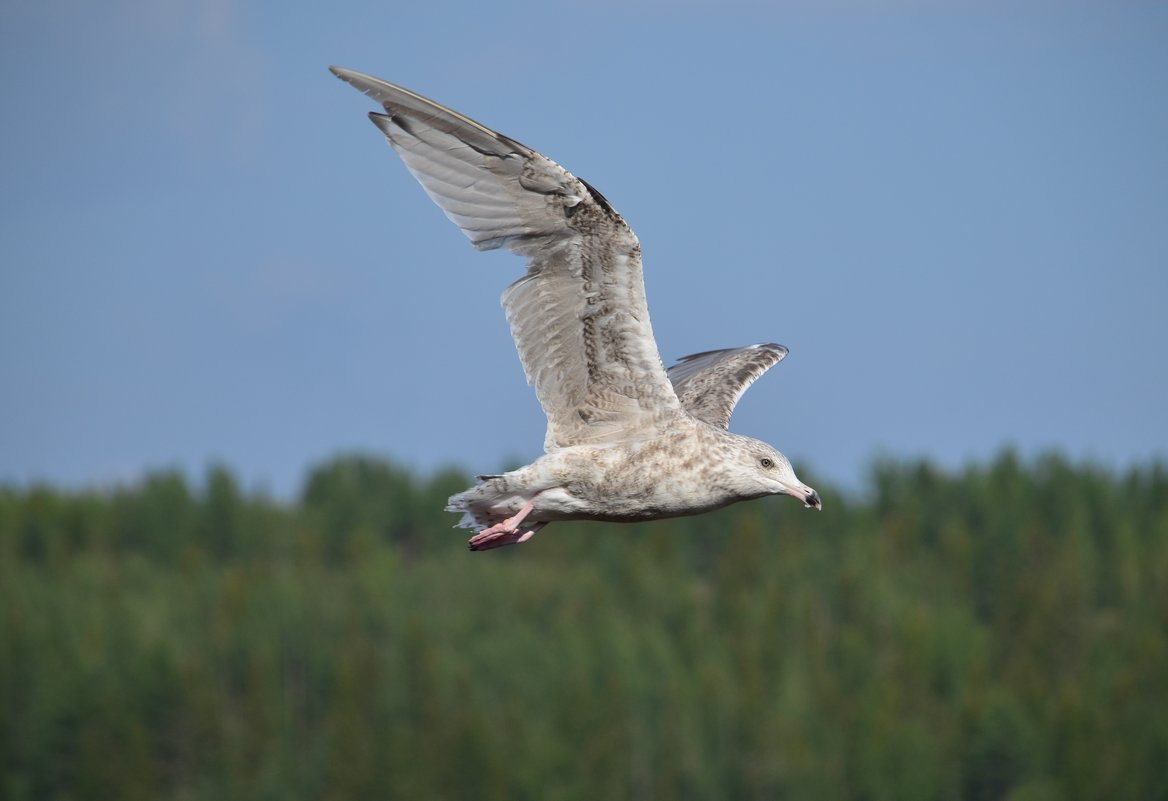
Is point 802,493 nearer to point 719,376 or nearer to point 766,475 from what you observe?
point 766,475

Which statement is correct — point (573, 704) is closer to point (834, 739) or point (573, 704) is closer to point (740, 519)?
point (834, 739)

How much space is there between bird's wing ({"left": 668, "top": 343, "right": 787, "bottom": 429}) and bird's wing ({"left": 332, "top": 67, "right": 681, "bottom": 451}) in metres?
1.74

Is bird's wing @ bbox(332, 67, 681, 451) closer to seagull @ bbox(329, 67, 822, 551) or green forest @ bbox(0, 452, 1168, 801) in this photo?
seagull @ bbox(329, 67, 822, 551)

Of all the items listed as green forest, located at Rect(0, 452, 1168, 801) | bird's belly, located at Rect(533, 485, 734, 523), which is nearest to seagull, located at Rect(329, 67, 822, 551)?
bird's belly, located at Rect(533, 485, 734, 523)

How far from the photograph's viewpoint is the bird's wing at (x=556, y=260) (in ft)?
50.2

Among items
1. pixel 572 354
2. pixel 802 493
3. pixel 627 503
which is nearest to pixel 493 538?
pixel 627 503

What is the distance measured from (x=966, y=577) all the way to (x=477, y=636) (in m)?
32.3

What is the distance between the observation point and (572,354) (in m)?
16.4

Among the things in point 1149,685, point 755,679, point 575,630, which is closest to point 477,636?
point 575,630

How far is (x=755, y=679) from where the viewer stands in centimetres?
10444

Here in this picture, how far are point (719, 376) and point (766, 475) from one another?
337 centimetres

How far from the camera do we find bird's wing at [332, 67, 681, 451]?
602 inches

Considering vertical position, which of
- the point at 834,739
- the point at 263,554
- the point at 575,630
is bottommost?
the point at 834,739

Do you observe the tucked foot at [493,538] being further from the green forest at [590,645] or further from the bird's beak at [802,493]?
the green forest at [590,645]
